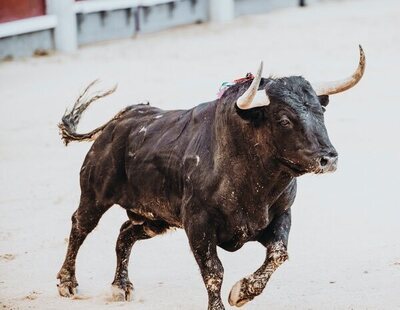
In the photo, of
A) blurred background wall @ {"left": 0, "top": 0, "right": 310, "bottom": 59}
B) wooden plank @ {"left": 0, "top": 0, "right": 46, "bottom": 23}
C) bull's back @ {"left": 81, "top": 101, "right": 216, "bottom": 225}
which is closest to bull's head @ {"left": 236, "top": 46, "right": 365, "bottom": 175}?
bull's back @ {"left": 81, "top": 101, "right": 216, "bottom": 225}

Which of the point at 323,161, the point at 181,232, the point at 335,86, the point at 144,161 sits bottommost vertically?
the point at 181,232

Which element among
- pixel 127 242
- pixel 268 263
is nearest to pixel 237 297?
pixel 268 263

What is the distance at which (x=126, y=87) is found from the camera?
472 inches

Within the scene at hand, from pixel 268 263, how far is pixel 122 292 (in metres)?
1.03

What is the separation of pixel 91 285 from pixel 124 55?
7807 millimetres

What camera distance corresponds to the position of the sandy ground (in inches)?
238

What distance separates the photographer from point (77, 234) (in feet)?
20.1

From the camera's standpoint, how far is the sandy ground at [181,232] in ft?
19.9

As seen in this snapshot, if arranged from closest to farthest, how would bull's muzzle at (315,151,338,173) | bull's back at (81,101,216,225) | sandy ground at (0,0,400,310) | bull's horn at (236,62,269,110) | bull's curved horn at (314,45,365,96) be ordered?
bull's muzzle at (315,151,338,173)
bull's horn at (236,62,269,110)
bull's curved horn at (314,45,365,96)
bull's back at (81,101,216,225)
sandy ground at (0,0,400,310)

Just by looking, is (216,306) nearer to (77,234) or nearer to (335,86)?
(335,86)

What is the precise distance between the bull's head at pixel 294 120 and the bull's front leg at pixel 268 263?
39 cm

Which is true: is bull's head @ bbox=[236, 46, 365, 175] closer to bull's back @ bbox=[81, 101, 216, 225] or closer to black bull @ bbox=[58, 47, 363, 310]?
black bull @ bbox=[58, 47, 363, 310]

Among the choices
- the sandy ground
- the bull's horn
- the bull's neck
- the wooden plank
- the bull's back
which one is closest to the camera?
the bull's horn

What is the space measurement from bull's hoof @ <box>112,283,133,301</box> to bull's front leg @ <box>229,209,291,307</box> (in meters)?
0.89
